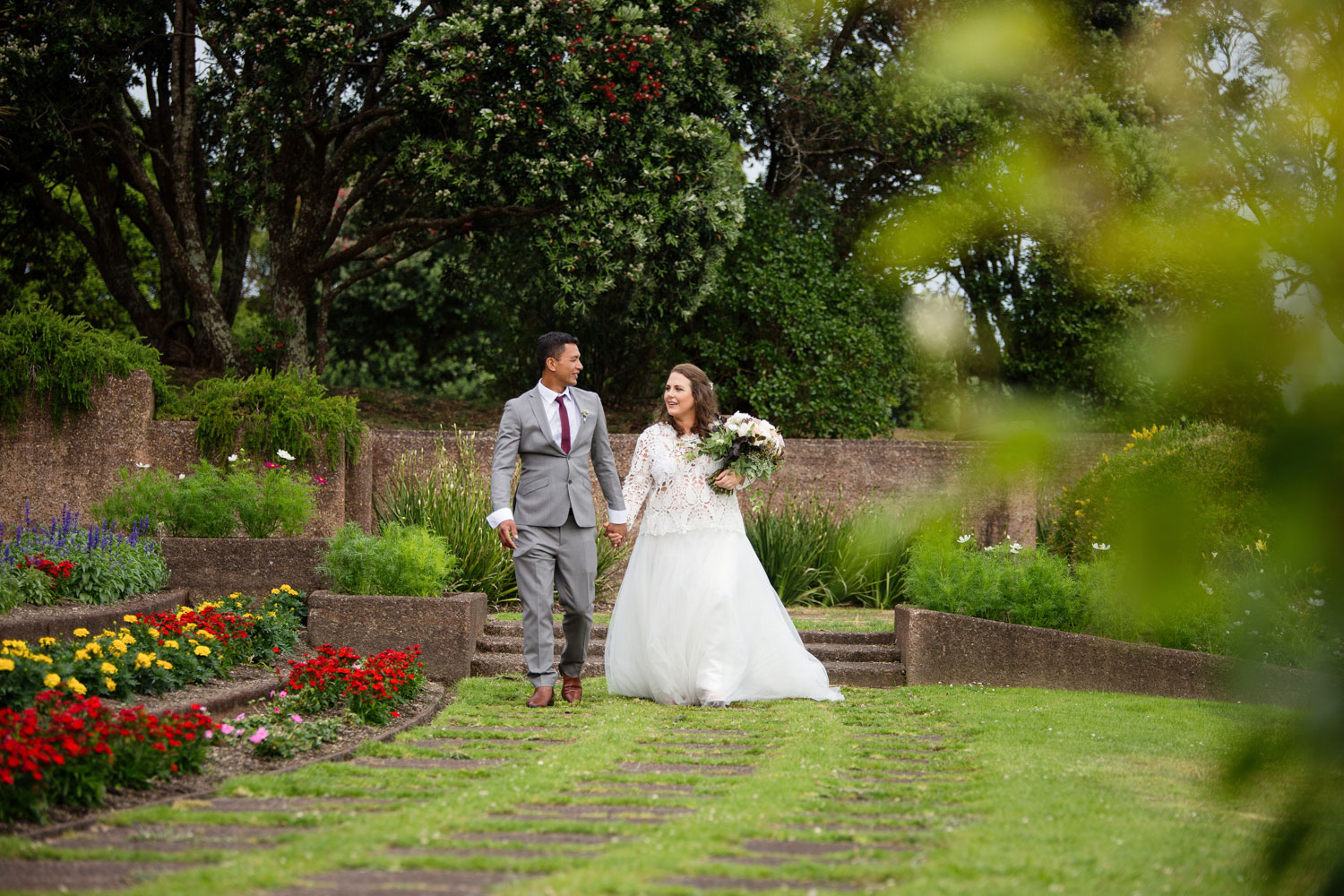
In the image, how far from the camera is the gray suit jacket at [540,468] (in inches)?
276

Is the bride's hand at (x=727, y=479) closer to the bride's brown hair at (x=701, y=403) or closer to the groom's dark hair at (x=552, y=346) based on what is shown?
the bride's brown hair at (x=701, y=403)

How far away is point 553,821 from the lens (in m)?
3.99

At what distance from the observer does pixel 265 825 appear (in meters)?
3.94

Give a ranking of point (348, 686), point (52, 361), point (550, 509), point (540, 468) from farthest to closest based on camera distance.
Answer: point (52, 361) < point (540, 468) < point (550, 509) < point (348, 686)

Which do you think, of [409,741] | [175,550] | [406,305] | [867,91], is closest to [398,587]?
[175,550]

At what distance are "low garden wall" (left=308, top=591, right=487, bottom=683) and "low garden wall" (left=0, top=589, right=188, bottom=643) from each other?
1.01 m

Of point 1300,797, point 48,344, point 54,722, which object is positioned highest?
point 48,344

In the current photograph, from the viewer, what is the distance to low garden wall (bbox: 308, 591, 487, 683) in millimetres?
7875

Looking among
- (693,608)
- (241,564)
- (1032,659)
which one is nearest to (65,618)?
(241,564)

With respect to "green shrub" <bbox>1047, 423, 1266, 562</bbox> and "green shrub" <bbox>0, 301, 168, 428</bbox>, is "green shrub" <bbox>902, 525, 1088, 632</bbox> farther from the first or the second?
"green shrub" <bbox>0, 301, 168, 428</bbox>

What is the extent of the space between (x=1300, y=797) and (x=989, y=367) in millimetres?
565

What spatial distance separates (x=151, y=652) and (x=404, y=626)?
2220 mm

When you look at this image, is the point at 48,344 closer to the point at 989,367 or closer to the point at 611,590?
the point at 611,590

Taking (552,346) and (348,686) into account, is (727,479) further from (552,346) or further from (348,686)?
(348,686)
